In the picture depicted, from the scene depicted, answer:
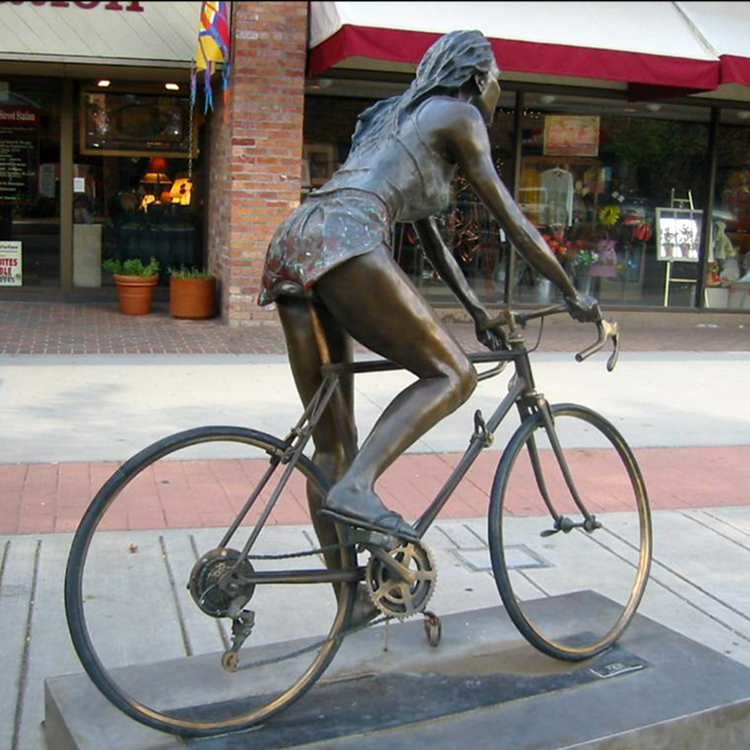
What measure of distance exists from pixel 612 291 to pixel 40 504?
9.85 meters

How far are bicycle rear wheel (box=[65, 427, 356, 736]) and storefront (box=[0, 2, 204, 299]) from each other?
7.61m

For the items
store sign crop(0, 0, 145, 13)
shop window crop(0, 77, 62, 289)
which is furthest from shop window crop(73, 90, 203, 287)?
store sign crop(0, 0, 145, 13)

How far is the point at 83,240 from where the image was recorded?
13.3 m

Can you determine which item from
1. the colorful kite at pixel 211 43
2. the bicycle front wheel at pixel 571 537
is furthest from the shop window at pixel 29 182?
the bicycle front wheel at pixel 571 537

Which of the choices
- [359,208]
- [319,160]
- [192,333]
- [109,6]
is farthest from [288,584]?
[319,160]

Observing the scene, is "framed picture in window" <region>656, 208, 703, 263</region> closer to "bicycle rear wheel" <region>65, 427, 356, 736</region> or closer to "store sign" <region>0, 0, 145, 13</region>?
"store sign" <region>0, 0, 145, 13</region>

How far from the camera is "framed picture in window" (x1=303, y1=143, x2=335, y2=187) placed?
12.6 m

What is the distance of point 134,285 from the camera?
12070 millimetres

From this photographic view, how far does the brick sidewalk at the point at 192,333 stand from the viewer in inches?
395

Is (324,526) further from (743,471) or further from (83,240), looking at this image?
(83,240)

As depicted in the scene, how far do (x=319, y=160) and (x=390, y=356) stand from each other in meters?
9.86

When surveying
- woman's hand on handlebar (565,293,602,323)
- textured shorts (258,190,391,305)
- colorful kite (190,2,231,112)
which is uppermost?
colorful kite (190,2,231,112)

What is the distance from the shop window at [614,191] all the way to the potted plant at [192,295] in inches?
153

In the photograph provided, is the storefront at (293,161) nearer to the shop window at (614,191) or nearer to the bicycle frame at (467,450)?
the shop window at (614,191)
